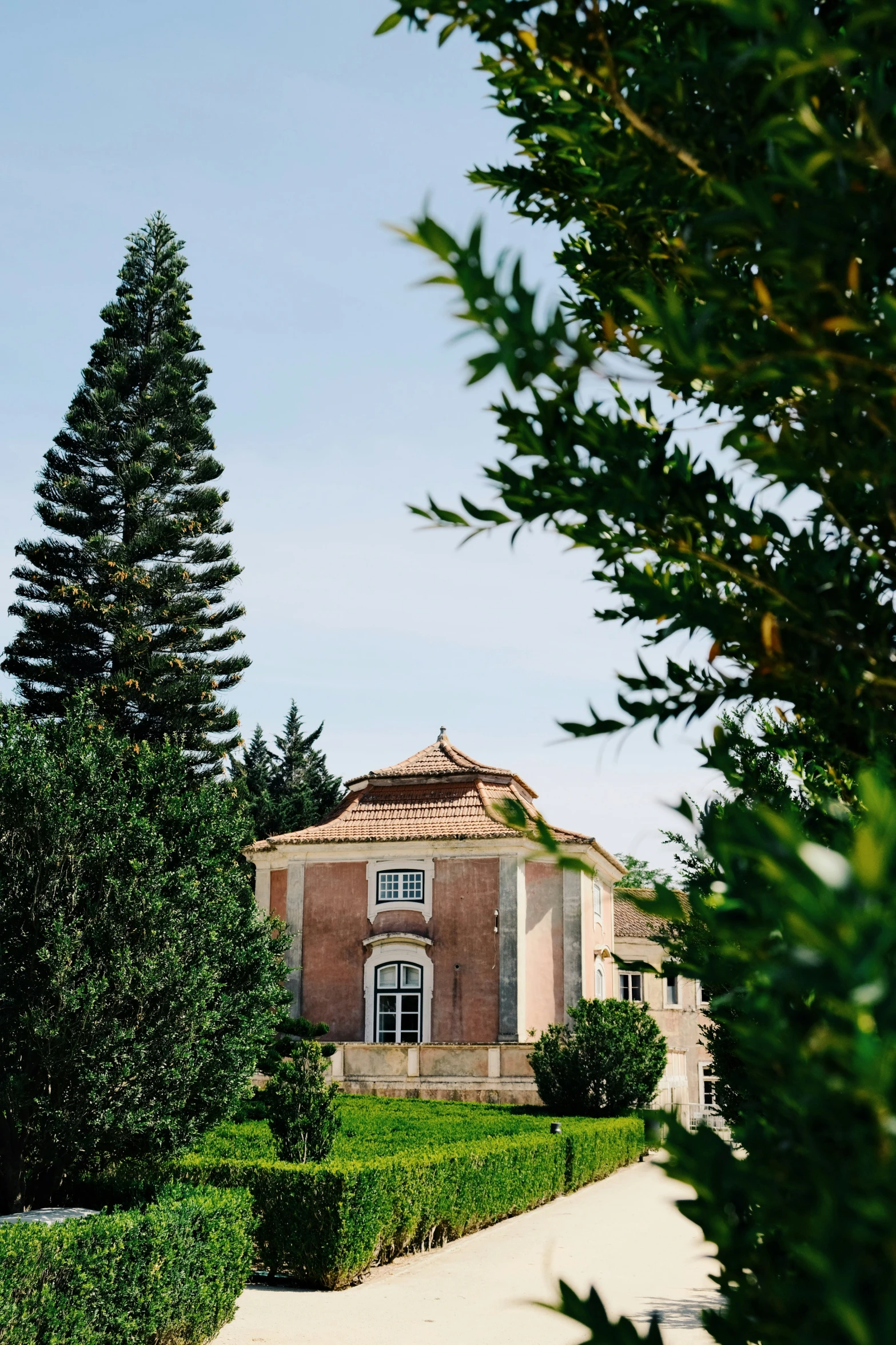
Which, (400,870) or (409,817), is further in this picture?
(409,817)

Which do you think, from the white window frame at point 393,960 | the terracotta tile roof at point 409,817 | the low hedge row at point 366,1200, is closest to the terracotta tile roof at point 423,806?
the terracotta tile roof at point 409,817

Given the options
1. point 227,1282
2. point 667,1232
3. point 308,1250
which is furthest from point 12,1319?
point 667,1232

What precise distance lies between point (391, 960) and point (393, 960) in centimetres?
5

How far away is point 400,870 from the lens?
31.1 meters

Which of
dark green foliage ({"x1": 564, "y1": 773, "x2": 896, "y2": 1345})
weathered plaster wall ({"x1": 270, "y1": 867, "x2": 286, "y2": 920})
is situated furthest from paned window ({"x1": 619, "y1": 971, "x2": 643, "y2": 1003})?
dark green foliage ({"x1": 564, "y1": 773, "x2": 896, "y2": 1345})

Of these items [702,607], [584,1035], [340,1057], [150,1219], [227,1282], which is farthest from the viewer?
[340,1057]

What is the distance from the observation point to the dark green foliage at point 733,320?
180cm

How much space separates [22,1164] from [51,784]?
154 inches

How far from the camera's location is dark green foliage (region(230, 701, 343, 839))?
144ft

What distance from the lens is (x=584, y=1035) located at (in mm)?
24641

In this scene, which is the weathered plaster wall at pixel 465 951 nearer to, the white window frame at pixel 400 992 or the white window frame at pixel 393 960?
the white window frame at pixel 393 960

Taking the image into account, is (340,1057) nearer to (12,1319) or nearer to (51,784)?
(51,784)

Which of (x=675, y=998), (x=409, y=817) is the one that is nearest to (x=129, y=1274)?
(x=409, y=817)

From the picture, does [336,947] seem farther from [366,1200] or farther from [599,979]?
[366,1200]
